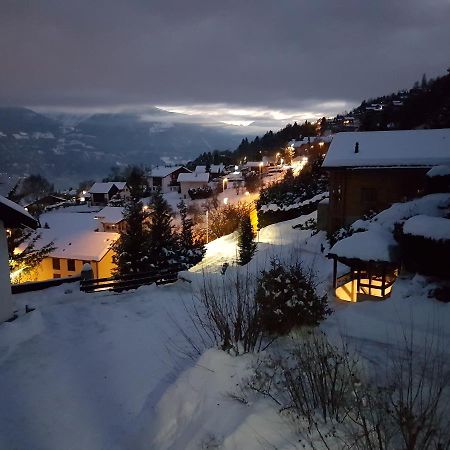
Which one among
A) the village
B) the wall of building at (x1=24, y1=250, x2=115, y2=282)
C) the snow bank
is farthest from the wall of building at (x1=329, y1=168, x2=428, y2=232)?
the wall of building at (x1=24, y1=250, x2=115, y2=282)

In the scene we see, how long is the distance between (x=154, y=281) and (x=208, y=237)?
26437 millimetres

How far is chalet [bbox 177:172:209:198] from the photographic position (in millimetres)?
74188

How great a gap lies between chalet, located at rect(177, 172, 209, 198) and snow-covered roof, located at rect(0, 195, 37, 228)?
205 feet

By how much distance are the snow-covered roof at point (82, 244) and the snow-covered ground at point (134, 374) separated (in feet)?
66.6

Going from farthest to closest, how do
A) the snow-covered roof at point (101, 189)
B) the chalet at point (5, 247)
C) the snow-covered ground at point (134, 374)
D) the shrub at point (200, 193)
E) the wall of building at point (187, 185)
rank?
the wall of building at point (187, 185), the snow-covered roof at point (101, 189), the shrub at point (200, 193), the chalet at point (5, 247), the snow-covered ground at point (134, 374)

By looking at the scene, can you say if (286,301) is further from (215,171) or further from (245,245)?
(215,171)

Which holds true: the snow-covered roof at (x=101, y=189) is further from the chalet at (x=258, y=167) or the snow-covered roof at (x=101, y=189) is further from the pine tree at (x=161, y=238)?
the pine tree at (x=161, y=238)

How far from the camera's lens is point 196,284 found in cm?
1455

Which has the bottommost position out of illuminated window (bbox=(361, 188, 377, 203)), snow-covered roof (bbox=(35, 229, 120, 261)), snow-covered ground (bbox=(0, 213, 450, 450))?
snow-covered roof (bbox=(35, 229, 120, 261))

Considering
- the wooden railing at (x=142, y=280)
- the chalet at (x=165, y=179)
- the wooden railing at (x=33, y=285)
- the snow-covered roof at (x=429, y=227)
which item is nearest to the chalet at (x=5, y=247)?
the wooden railing at (x=33, y=285)

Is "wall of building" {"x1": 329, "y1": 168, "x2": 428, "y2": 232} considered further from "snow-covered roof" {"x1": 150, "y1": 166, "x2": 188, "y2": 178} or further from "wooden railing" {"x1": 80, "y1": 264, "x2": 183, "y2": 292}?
"snow-covered roof" {"x1": 150, "y1": 166, "x2": 188, "y2": 178}

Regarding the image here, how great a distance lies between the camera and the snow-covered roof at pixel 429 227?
1136 cm

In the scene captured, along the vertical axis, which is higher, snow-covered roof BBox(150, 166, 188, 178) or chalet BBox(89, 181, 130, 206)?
snow-covered roof BBox(150, 166, 188, 178)

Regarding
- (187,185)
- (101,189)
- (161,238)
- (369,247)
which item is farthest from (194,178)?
(369,247)
